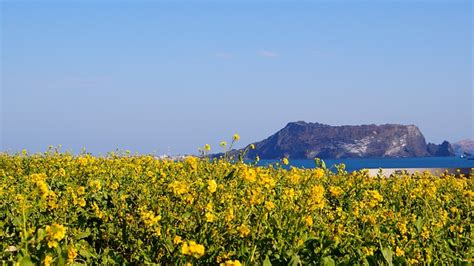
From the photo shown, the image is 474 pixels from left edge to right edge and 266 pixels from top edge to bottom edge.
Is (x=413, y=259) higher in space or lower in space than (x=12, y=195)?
lower

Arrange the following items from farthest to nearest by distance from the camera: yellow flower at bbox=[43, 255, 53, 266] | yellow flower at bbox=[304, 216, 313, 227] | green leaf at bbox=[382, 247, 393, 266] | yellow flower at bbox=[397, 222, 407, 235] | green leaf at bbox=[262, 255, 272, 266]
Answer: yellow flower at bbox=[397, 222, 407, 235], yellow flower at bbox=[304, 216, 313, 227], green leaf at bbox=[382, 247, 393, 266], green leaf at bbox=[262, 255, 272, 266], yellow flower at bbox=[43, 255, 53, 266]

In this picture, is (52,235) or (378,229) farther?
(378,229)

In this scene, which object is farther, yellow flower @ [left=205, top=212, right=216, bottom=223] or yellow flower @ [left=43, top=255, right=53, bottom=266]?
yellow flower @ [left=205, top=212, right=216, bottom=223]

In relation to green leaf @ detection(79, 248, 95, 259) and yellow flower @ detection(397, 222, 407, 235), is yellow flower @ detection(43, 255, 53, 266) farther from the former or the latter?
yellow flower @ detection(397, 222, 407, 235)

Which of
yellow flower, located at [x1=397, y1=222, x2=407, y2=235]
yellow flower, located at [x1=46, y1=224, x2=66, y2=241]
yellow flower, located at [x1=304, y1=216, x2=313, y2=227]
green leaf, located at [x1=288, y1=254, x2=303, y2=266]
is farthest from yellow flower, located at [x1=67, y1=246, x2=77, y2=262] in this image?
yellow flower, located at [x1=397, y1=222, x2=407, y2=235]

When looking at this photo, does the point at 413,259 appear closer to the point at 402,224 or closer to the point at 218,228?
the point at 402,224

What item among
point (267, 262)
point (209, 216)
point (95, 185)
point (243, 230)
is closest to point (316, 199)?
point (243, 230)

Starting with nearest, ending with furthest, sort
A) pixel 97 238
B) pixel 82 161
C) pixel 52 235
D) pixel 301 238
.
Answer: pixel 52 235, pixel 301 238, pixel 97 238, pixel 82 161

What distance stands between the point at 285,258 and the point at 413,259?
92 centimetres

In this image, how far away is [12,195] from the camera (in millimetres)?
5836

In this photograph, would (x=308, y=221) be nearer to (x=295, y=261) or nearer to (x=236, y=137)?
(x=295, y=261)

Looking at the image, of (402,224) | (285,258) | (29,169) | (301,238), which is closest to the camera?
(285,258)

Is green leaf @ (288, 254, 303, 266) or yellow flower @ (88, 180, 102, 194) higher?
yellow flower @ (88, 180, 102, 194)

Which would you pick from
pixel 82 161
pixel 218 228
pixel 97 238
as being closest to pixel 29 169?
pixel 82 161
